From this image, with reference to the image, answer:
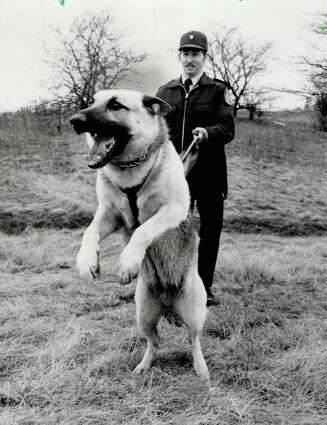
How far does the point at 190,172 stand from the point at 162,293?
55.5 inches

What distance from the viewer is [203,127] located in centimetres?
372

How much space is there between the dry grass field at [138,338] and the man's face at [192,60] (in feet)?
6.70

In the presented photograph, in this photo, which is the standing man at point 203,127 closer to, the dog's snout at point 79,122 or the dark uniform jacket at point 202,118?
the dark uniform jacket at point 202,118

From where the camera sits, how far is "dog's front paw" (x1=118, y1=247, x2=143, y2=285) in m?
2.23

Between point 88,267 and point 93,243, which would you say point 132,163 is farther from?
point 88,267

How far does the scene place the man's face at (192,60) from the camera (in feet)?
11.8

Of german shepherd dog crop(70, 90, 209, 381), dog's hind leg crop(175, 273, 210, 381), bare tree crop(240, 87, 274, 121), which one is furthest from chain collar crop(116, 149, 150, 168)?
bare tree crop(240, 87, 274, 121)

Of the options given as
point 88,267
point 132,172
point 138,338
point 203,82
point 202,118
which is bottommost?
point 138,338

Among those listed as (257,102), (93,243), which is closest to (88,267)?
(93,243)

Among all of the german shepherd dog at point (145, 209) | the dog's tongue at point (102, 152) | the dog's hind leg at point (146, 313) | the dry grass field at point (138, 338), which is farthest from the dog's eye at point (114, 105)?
the dry grass field at point (138, 338)

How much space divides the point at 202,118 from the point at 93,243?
1.81m

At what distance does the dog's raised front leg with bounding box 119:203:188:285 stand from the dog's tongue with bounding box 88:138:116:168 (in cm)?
42

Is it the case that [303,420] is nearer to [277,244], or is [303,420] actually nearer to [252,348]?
[252,348]

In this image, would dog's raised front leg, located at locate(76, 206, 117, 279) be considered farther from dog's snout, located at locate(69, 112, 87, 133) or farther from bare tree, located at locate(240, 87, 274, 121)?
bare tree, located at locate(240, 87, 274, 121)
